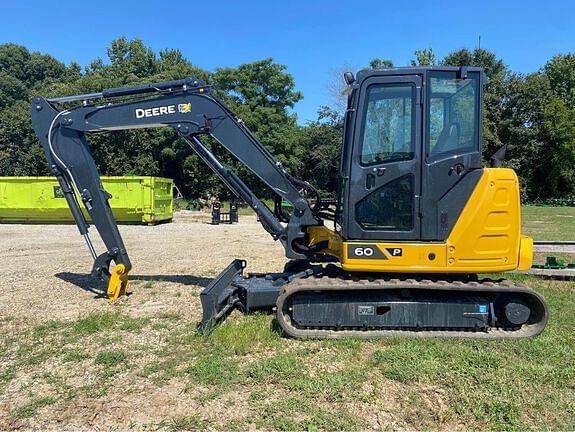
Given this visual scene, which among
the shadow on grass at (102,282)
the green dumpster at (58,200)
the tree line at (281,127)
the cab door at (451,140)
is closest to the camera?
the cab door at (451,140)

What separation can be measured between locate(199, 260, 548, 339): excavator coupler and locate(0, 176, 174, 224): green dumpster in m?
15.3

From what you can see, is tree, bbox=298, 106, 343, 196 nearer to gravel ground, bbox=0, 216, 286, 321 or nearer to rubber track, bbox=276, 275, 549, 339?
gravel ground, bbox=0, 216, 286, 321

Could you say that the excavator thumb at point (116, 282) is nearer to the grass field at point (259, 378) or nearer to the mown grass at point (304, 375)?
the grass field at point (259, 378)

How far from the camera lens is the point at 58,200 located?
19.4 m

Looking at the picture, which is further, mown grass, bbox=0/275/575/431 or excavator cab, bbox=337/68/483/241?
excavator cab, bbox=337/68/483/241

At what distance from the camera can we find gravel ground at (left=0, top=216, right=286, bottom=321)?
22.7 feet

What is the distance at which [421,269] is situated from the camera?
5.11m

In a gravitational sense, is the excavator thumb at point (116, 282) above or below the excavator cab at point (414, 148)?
below

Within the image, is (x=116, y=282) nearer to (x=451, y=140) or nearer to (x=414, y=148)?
(x=414, y=148)

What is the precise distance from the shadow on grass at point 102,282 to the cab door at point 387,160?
3937 mm

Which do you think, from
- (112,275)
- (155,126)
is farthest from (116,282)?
(155,126)

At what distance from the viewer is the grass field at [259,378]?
3.60m

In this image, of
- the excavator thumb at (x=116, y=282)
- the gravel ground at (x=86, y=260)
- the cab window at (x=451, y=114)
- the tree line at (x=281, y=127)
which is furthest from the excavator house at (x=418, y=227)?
the tree line at (x=281, y=127)

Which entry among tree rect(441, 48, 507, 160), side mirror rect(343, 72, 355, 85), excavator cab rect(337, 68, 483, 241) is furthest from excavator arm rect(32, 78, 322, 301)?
tree rect(441, 48, 507, 160)
